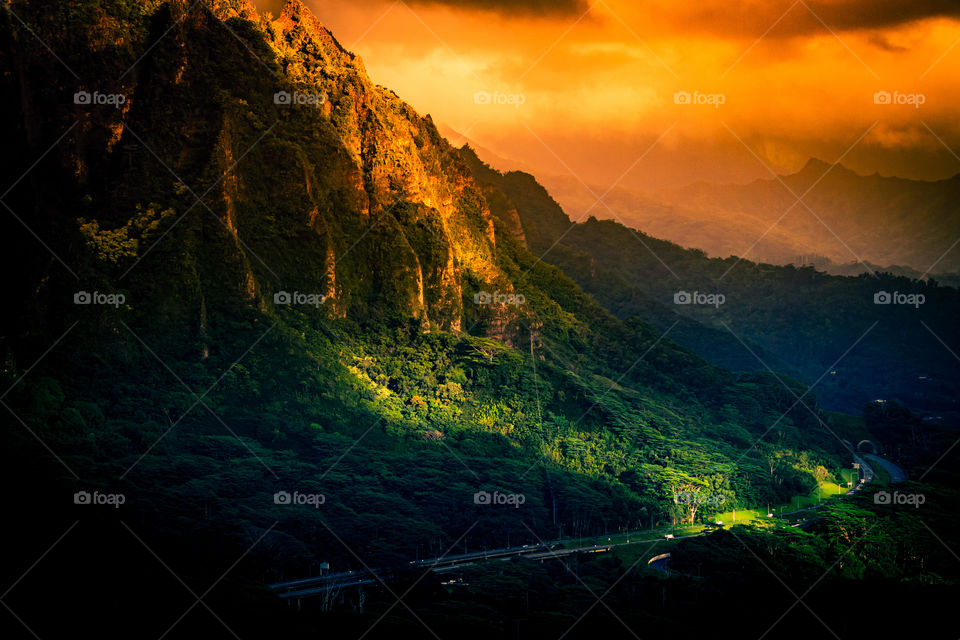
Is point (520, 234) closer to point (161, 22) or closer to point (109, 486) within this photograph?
point (161, 22)

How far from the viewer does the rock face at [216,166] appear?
9106 cm

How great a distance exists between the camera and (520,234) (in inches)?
6880

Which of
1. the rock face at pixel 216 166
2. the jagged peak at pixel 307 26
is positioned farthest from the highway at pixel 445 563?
the jagged peak at pixel 307 26

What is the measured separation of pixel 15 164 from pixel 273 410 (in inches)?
1269

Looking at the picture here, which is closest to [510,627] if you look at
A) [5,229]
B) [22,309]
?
[22,309]

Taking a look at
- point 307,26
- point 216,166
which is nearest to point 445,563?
point 216,166

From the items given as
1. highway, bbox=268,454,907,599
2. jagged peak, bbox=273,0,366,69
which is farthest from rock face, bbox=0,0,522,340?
highway, bbox=268,454,907,599

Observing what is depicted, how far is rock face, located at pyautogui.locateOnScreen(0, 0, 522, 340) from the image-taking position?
91.1 metres

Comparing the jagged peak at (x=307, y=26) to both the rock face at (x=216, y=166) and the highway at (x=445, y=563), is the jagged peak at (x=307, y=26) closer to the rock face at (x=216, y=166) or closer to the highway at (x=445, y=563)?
the rock face at (x=216, y=166)

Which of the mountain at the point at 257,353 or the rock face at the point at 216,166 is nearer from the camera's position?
the mountain at the point at 257,353

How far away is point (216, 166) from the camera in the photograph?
94.9 meters

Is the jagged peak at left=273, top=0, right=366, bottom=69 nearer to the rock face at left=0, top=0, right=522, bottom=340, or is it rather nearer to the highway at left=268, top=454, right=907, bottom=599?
the rock face at left=0, top=0, right=522, bottom=340

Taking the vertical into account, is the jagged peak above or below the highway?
above

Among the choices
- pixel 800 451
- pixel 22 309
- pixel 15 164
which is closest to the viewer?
pixel 22 309
